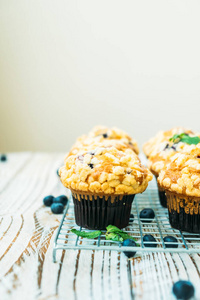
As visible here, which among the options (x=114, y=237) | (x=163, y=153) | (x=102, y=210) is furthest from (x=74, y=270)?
(x=163, y=153)

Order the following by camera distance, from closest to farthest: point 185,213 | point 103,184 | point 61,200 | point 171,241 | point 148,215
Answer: point 171,241, point 103,184, point 185,213, point 148,215, point 61,200

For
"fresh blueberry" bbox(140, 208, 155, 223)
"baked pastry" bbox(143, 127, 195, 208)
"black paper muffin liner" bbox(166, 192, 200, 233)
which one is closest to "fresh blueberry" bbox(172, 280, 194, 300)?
"black paper muffin liner" bbox(166, 192, 200, 233)

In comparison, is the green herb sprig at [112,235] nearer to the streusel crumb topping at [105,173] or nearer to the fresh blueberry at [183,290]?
the streusel crumb topping at [105,173]

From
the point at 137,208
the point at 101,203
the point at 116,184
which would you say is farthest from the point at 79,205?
the point at 137,208

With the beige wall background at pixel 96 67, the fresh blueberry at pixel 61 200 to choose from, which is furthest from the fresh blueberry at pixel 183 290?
the beige wall background at pixel 96 67

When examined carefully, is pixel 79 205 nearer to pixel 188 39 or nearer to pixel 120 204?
pixel 120 204

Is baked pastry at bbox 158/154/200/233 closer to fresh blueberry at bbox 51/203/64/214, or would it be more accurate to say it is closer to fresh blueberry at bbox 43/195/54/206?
fresh blueberry at bbox 51/203/64/214

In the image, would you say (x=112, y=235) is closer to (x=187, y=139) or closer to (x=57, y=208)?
(x=57, y=208)

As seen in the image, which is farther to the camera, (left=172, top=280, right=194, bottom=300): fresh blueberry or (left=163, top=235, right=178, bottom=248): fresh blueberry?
(left=163, top=235, right=178, bottom=248): fresh blueberry
